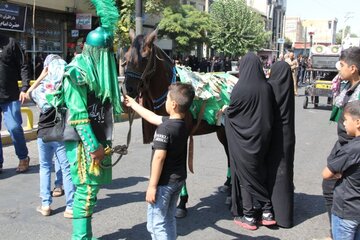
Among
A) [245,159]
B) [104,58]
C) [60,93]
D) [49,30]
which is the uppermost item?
[49,30]

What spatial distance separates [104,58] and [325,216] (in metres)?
3.22

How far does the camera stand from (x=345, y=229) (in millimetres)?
3043

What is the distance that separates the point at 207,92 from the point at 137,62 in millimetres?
1162

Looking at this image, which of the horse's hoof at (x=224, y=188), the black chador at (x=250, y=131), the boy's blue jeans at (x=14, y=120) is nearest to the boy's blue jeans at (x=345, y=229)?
the black chador at (x=250, y=131)

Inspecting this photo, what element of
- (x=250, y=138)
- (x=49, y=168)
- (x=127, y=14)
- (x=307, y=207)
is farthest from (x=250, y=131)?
Result: (x=127, y=14)

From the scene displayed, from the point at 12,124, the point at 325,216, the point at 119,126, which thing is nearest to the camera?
the point at 325,216

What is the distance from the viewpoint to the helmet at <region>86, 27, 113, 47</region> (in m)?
3.39

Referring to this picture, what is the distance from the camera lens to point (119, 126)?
34.5ft

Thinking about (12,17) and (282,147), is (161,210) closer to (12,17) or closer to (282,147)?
(282,147)

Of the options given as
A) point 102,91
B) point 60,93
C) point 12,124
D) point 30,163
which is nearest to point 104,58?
point 102,91

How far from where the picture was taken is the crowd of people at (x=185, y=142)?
302cm

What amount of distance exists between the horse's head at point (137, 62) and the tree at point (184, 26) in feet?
71.6

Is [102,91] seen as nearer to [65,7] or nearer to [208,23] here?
[65,7]

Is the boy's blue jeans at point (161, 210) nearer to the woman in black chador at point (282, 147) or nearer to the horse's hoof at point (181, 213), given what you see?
the horse's hoof at point (181, 213)
